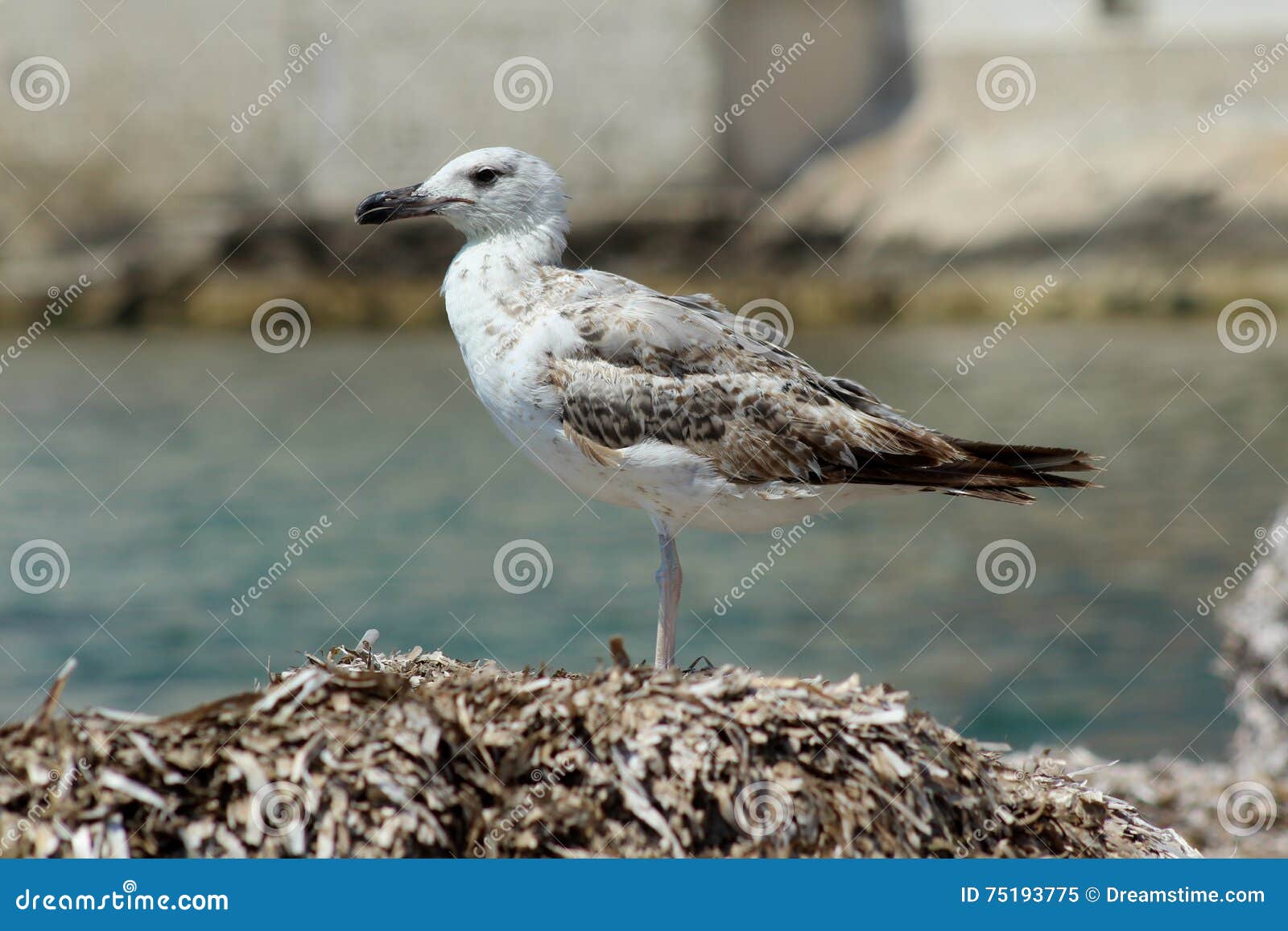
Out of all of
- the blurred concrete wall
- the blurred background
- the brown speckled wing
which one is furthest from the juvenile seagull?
the blurred concrete wall

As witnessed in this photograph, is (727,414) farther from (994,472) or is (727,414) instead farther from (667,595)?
(994,472)

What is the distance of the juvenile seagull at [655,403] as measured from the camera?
24.2 feet

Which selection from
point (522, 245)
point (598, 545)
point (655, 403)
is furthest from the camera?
point (598, 545)

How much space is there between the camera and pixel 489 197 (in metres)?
7.85

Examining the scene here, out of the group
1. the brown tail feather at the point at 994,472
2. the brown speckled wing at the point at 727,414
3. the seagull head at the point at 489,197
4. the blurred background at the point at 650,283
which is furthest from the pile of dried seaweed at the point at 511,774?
the blurred background at the point at 650,283

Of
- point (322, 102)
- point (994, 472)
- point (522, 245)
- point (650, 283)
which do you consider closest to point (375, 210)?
point (522, 245)

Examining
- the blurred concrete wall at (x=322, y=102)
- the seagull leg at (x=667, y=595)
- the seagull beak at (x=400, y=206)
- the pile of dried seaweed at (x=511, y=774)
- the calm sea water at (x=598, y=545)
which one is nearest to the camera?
the pile of dried seaweed at (x=511, y=774)

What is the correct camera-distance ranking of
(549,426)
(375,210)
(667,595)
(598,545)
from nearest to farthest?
(549,426) < (667,595) < (375,210) < (598,545)

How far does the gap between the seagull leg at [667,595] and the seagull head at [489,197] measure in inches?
68.4

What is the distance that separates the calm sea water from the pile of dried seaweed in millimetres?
10056

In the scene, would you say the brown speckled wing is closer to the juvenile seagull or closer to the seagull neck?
the juvenile seagull

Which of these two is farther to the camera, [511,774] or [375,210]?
[375,210]

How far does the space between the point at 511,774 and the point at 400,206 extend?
368 cm

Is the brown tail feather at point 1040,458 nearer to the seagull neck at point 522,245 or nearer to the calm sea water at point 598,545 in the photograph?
the seagull neck at point 522,245
